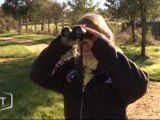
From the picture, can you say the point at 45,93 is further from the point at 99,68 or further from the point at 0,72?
the point at 99,68

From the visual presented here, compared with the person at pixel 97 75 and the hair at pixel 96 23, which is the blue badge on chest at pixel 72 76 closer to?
the person at pixel 97 75

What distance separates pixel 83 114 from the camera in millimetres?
2771

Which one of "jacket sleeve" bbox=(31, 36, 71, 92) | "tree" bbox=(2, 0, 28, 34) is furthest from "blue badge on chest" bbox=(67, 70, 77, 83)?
"tree" bbox=(2, 0, 28, 34)

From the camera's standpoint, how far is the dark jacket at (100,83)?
2.62 meters

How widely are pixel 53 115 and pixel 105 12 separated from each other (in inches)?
1248

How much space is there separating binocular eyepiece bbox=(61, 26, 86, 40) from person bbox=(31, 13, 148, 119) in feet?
0.19

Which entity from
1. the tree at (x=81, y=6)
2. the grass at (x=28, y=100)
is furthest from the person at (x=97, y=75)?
the tree at (x=81, y=6)

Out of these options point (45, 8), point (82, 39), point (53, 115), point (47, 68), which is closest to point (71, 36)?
point (82, 39)

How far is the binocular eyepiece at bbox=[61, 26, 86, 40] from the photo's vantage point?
2471 millimetres

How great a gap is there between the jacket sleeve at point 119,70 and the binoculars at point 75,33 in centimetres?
12

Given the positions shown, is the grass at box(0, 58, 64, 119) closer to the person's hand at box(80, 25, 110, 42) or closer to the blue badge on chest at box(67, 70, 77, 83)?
the blue badge on chest at box(67, 70, 77, 83)

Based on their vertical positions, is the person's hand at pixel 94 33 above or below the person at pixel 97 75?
above

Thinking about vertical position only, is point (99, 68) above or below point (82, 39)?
below

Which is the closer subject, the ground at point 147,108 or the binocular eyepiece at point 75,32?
the binocular eyepiece at point 75,32
